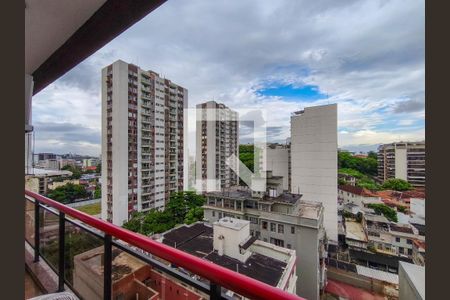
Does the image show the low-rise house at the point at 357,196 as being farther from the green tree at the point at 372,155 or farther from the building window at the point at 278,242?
the building window at the point at 278,242

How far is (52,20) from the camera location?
1288mm

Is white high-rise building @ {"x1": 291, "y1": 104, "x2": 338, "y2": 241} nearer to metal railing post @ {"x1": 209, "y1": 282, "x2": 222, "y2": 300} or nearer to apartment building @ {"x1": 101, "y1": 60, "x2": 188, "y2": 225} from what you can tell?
apartment building @ {"x1": 101, "y1": 60, "x2": 188, "y2": 225}

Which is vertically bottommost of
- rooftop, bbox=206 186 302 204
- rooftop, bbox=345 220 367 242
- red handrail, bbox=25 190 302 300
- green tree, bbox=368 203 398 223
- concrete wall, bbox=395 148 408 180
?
rooftop, bbox=345 220 367 242

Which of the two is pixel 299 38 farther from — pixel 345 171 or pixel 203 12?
pixel 345 171

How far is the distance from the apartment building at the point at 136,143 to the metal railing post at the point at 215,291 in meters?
12.1

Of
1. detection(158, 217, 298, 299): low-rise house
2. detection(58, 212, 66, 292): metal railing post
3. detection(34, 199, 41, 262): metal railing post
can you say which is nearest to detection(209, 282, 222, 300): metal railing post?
detection(58, 212, 66, 292): metal railing post

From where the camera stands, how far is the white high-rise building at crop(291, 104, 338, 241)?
40.2ft

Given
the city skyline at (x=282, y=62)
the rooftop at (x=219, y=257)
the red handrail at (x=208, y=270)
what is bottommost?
the rooftop at (x=219, y=257)

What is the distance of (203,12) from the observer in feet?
8.37

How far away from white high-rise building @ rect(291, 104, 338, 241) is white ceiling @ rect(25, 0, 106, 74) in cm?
1324

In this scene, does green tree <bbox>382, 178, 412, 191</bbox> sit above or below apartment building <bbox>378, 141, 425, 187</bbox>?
below

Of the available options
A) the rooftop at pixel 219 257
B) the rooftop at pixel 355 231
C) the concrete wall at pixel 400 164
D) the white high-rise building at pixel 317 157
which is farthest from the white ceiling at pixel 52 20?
the concrete wall at pixel 400 164

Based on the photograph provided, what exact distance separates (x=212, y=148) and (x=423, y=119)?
16.7 m

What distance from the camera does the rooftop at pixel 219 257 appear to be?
15.6 ft
